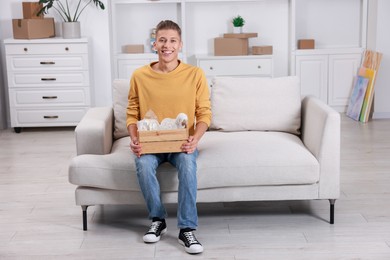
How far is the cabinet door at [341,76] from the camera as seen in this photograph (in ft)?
23.3

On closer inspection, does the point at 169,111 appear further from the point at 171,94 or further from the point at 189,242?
the point at 189,242

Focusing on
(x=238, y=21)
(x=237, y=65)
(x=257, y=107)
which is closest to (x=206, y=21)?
(x=238, y=21)

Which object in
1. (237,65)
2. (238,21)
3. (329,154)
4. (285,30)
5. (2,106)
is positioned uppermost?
(238,21)

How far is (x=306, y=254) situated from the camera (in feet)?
10.5

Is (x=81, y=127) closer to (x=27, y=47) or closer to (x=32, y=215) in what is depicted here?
(x=32, y=215)

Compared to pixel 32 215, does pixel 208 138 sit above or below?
above

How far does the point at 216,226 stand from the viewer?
3.63 meters

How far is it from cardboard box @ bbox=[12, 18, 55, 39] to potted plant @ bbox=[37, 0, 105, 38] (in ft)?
0.34

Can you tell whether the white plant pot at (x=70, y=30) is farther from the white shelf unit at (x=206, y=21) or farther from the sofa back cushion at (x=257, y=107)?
the sofa back cushion at (x=257, y=107)

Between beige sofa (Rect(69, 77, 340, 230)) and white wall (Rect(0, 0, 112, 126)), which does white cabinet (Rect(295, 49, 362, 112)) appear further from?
beige sofa (Rect(69, 77, 340, 230))

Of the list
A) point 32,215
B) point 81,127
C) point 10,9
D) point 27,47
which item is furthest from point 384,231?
point 10,9

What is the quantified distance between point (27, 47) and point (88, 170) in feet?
10.5

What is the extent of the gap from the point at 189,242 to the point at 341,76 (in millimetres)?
4319

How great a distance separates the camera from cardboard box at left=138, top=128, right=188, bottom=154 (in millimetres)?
3311
